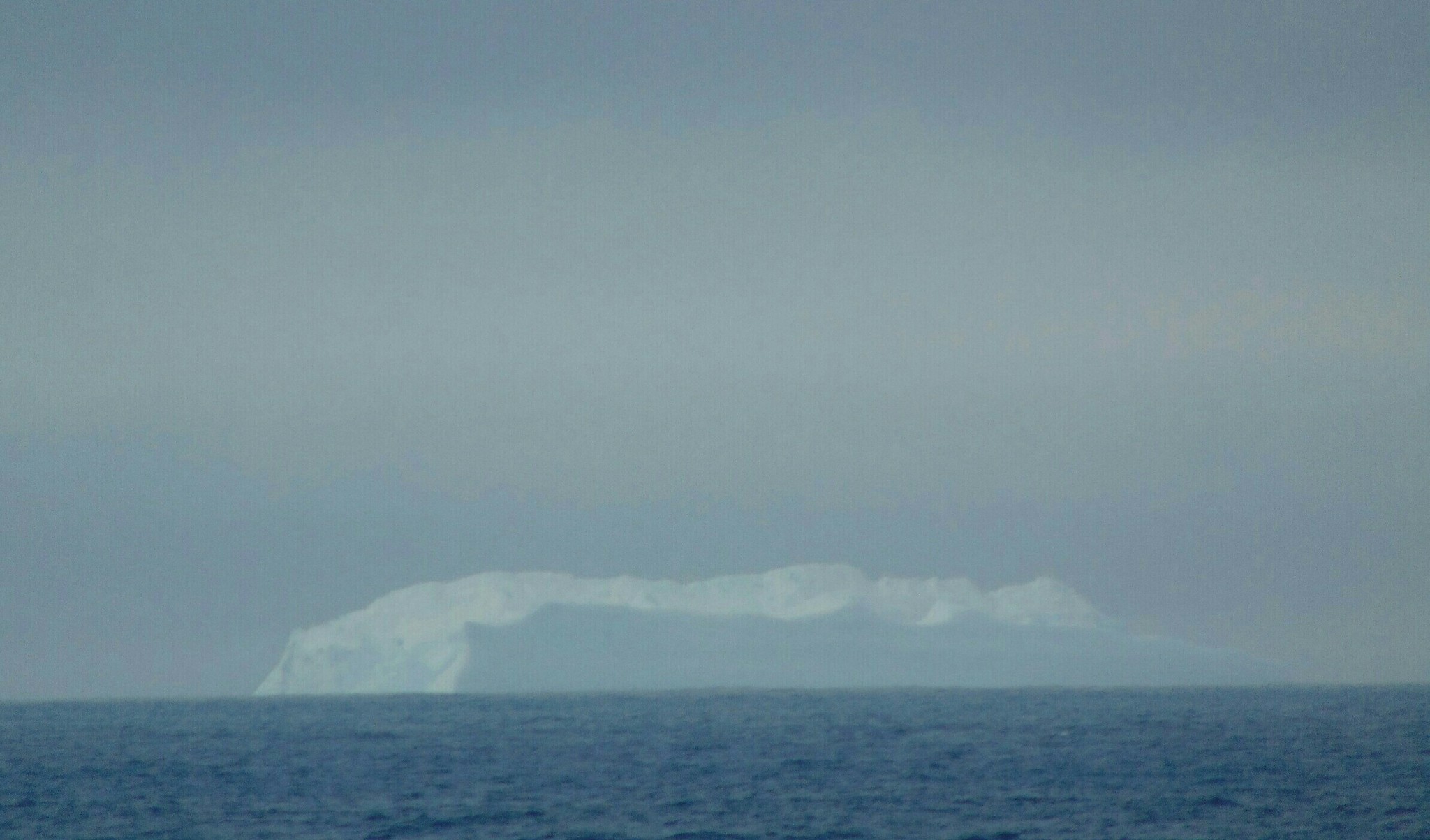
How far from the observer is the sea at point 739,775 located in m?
26.7

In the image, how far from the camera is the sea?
87.7ft

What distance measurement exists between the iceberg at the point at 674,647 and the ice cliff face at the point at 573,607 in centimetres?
9

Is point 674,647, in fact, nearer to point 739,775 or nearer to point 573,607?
point 573,607

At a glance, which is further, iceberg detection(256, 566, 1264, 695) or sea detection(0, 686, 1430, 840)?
iceberg detection(256, 566, 1264, 695)

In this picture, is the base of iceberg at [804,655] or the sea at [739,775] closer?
the sea at [739,775]

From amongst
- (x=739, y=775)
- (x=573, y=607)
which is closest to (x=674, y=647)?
(x=573, y=607)

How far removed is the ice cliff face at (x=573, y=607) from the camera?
69.9m

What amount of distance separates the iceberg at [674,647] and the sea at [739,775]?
10.6 ft

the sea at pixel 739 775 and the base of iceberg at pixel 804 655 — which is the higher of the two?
the base of iceberg at pixel 804 655

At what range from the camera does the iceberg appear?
2734 inches

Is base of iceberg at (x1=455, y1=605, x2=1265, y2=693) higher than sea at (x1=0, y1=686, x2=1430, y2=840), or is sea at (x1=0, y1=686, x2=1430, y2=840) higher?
base of iceberg at (x1=455, y1=605, x2=1265, y2=693)

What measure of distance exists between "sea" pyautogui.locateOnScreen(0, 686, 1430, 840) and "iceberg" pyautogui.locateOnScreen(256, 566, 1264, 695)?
3225mm

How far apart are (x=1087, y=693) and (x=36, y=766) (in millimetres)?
61325

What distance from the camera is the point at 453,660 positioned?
68000 mm
